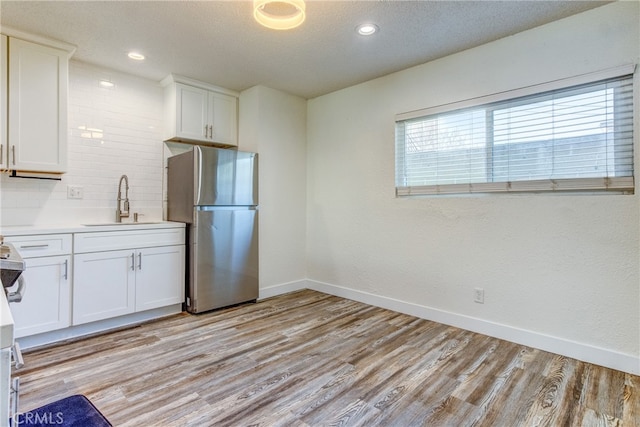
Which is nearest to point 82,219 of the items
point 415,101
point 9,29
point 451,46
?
point 9,29

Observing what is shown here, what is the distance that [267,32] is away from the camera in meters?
2.66

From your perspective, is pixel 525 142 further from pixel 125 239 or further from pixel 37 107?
pixel 37 107

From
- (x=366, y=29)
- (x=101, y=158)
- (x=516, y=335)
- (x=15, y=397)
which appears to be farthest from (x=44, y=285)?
(x=516, y=335)

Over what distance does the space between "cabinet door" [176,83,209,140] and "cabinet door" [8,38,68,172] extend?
3.24 feet

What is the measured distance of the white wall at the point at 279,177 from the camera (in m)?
3.91

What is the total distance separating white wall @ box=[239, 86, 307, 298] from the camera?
3910 mm

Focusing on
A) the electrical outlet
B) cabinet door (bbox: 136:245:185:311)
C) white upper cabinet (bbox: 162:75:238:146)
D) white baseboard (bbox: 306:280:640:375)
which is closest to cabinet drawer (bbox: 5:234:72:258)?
cabinet door (bbox: 136:245:185:311)

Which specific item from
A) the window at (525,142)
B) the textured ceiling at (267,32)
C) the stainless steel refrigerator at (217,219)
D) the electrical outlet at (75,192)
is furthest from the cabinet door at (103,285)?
the window at (525,142)

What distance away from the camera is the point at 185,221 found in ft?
11.2

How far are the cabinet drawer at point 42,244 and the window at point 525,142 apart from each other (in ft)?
9.58

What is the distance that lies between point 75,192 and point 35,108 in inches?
31.1

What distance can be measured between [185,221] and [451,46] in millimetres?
2927

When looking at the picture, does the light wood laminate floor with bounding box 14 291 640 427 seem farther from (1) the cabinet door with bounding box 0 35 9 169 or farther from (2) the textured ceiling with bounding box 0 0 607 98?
(2) the textured ceiling with bounding box 0 0 607 98

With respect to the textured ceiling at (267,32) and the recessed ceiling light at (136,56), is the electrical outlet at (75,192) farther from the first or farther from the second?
the recessed ceiling light at (136,56)
